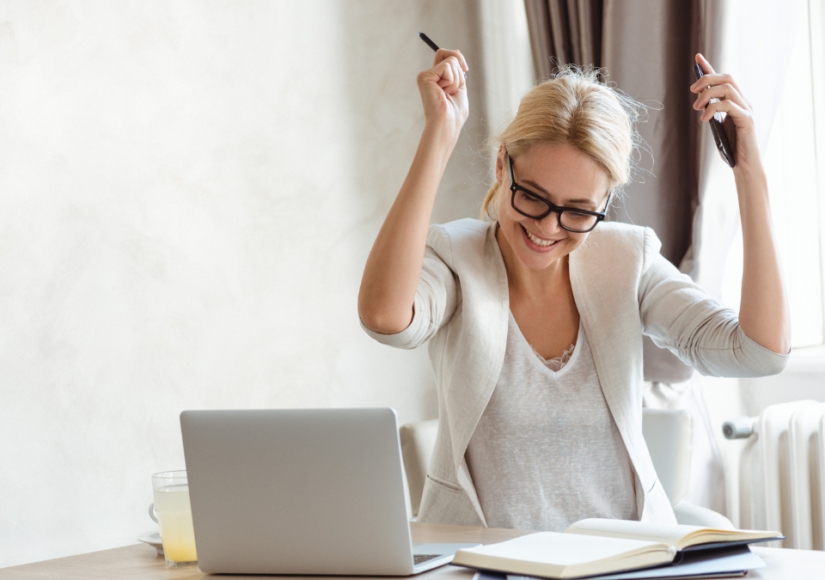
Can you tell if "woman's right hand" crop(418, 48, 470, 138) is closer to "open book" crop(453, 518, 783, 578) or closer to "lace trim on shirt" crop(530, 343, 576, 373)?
"lace trim on shirt" crop(530, 343, 576, 373)

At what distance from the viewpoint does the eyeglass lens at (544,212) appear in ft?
4.39

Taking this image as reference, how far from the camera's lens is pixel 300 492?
0.88 m

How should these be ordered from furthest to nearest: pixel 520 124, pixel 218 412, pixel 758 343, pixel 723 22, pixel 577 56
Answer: pixel 577 56 < pixel 723 22 < pixel 520 124 < pixel 758 343 < pixel 218 412

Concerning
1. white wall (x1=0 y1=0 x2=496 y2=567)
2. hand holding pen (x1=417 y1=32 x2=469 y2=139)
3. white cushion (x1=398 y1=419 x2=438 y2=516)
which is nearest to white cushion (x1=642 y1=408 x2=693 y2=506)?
white cushion (x1=398 y1=419 x2=438 y2=516)

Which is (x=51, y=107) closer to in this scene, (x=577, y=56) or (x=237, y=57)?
(x=237, y=57)

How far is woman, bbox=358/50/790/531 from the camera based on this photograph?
1.29 metres

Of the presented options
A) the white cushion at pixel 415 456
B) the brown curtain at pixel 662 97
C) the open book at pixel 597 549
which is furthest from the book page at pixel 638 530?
the brown curtain at pixel 662 97

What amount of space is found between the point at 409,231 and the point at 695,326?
55cm

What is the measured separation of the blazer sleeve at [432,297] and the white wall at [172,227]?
2.37 feet

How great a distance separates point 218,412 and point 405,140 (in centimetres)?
167

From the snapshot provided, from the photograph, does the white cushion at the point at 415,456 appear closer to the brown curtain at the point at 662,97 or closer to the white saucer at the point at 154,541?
the white saucer at the point at 154,541

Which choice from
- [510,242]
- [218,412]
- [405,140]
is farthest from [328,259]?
[218,412]

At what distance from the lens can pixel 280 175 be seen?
2.12m

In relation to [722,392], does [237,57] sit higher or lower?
higher
